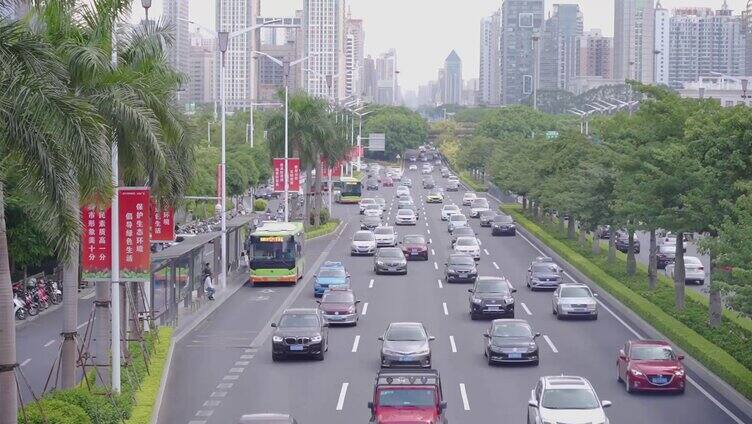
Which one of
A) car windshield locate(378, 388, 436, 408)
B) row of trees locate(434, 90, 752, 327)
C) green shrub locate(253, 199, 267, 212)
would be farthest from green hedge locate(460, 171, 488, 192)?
car windshield locate(378, 388, 436, 408)

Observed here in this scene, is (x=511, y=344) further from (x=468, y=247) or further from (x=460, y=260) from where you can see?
(x=468, y=247)

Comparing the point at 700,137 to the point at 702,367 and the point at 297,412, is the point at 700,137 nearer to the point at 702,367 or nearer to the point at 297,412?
the point at 702,367

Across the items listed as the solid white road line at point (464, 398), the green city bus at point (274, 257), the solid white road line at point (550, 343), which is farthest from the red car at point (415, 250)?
the solid white road line at point (464, 398)

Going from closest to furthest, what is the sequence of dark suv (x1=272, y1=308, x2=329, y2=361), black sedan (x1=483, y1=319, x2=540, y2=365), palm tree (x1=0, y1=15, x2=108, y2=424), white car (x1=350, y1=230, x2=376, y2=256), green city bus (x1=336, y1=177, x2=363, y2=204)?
palm tree (x1=0, y1=15, x2=108, y2=424) < black sedan (x1=483, y1=319, x2=540, y2=365) < dark suv (x1=272, y1=308, x2=329, y2=361) < white car (x1=350, y1=230, x2=376, y2=256) < green city bus (x1=336, y1=177, x2=363, y2=204)

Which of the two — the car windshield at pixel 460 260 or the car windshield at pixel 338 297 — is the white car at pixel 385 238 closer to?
the car windshield at pixel 460 260

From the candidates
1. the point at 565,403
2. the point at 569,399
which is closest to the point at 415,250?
the point at 569,399

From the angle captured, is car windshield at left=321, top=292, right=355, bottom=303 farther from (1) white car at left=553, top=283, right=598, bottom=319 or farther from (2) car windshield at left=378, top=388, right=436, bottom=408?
(2) car windshield at left=378, top=388, right=436, bottom=408
